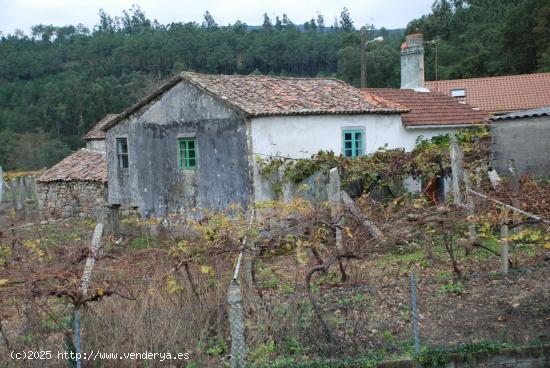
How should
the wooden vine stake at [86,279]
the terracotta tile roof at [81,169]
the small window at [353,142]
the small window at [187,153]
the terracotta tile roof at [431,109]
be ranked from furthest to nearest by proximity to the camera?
the terracotta tile roof at [81,169], the terracotta tile roof at [431,109], the small window at [353,142], the small window at [187,153], the wooden vine stake at [86,279]

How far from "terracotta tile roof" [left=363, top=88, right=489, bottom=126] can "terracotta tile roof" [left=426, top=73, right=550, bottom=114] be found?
446 inches

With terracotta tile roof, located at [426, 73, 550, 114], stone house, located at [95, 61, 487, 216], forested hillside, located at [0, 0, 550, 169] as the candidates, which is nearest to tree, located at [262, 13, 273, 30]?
forested hillside, located at [0, 0, 550, 169]

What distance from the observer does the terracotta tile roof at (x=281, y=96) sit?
50.2 ft

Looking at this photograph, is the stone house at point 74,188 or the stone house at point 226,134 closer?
the stone house at point 226,134

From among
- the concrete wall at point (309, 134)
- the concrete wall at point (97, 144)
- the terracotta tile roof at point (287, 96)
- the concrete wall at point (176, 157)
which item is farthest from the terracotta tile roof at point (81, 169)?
the concrete wall at point (309, 134)

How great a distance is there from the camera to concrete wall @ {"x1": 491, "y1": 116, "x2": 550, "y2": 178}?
1408 cm

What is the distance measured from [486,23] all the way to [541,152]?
4201 cm

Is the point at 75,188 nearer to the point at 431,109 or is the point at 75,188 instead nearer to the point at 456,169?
the point at 431,109

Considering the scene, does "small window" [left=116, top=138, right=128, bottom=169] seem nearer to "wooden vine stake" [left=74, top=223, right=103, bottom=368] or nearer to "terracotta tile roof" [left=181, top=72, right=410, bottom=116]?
"terracotta tile roof" [left=181, top=72, right=410, bottom=116]

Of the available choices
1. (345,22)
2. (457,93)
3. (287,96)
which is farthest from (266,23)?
(287,96)

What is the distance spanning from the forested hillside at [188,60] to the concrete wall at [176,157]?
29591 millimetres

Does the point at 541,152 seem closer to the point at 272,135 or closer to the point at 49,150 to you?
the point at 272,135

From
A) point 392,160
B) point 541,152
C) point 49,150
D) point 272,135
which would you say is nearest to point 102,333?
point 272,135

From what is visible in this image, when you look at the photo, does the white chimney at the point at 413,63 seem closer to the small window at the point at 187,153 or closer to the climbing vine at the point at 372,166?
the climbing vine at the point at 372,166
